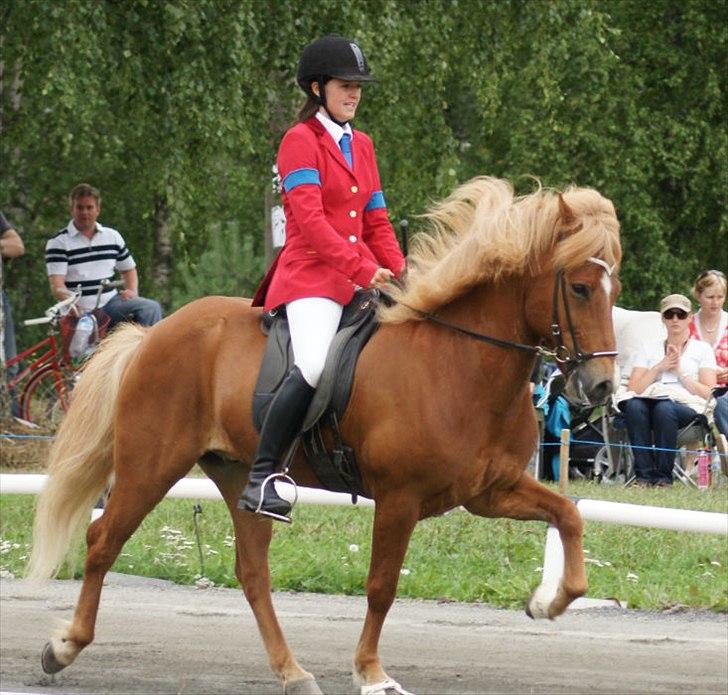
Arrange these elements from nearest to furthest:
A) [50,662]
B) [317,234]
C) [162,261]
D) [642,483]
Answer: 1. [317,234]
2. [50,662]
3. [642,483]
4. [162,261]

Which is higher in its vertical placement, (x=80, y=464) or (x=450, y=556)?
(x=80, y=464)

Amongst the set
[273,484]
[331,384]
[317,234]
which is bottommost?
[273,484]

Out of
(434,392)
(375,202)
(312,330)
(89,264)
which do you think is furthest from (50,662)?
(89,264)

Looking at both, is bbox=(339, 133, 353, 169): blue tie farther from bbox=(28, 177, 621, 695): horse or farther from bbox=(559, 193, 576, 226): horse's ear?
bbox=(559, 193, 576, 226): horse's ear

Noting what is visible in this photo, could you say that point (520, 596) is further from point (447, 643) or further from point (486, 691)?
point (486, 691)

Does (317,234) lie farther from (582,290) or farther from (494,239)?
(582,290)

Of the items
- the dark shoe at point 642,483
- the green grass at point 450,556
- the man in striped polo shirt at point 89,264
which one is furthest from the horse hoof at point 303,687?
the man in striped polo shirt at point 89,264

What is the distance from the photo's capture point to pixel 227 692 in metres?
6.90

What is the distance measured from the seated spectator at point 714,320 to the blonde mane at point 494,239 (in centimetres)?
639

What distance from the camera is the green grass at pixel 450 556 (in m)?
9.53

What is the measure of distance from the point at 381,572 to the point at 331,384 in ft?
Result: 2.57

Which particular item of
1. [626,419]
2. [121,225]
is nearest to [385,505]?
[626,419]

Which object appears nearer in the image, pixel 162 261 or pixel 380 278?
pixel 380 278

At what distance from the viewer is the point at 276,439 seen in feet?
23.0
